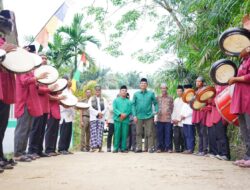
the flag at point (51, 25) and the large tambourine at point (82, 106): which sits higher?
the flag at point (51, 25)

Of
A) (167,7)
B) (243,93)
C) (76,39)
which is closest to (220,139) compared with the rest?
(243,93)

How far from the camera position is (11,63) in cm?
439

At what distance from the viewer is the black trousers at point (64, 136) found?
7894mm

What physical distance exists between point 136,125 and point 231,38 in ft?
14.2

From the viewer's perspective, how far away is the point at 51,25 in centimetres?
809

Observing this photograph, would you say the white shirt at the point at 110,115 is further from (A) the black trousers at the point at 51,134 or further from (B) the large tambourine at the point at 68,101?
(A) the black trousers at the point at 51,134

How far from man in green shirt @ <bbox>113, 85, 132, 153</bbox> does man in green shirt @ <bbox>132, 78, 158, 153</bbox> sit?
223 millimetres

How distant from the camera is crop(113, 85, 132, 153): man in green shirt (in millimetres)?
8844

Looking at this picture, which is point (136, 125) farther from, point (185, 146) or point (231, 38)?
point (231, 38)

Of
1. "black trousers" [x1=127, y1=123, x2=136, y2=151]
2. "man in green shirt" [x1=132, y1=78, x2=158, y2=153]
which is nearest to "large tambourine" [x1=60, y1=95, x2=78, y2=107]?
"man in green shirt" [x1=132, y1=78, x2=158, y2=153]

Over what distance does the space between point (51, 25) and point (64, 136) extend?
2.32m

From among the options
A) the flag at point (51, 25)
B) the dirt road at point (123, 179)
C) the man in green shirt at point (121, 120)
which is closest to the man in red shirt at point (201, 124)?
the man in green shirt at point (121, 120)

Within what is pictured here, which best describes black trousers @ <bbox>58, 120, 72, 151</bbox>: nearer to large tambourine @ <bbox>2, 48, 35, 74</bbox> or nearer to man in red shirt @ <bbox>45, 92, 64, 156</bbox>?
man in red shirt @ <bbox>45, 92, 64, 156</bbox>

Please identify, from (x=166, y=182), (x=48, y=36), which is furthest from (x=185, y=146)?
(x=166, y=182)
